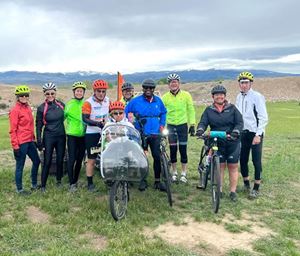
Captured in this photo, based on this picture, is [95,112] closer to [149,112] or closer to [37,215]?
[149,112]

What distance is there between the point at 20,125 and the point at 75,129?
1092 millimetres

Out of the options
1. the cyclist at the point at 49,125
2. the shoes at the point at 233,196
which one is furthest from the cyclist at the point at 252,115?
the cyclist at the point at 49,125

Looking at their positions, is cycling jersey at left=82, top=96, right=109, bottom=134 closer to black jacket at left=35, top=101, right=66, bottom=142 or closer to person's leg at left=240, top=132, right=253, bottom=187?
black jacket at left=35, top=101, right=66, bottom=142

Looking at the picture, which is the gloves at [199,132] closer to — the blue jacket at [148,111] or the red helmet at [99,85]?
the blue jacket at [148,111]

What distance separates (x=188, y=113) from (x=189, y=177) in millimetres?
1772

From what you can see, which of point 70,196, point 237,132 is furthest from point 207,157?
point 70,196

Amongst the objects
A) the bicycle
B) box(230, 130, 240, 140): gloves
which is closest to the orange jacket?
the bicycle

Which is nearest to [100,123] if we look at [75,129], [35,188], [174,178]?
[75,129]

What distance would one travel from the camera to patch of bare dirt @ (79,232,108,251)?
5.55m

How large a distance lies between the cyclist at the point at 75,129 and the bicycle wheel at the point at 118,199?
180cm

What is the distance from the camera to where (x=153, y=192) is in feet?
27.5

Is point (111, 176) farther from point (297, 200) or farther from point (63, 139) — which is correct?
point (297, 200)

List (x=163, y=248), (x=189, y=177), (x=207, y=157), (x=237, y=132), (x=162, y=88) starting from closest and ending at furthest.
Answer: (x=163, y=248), (x=237, y=132), (x=207, y=157), (x=189, y=177), (x=162, y=88)

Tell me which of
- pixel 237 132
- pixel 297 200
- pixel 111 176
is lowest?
pixel 297 200
